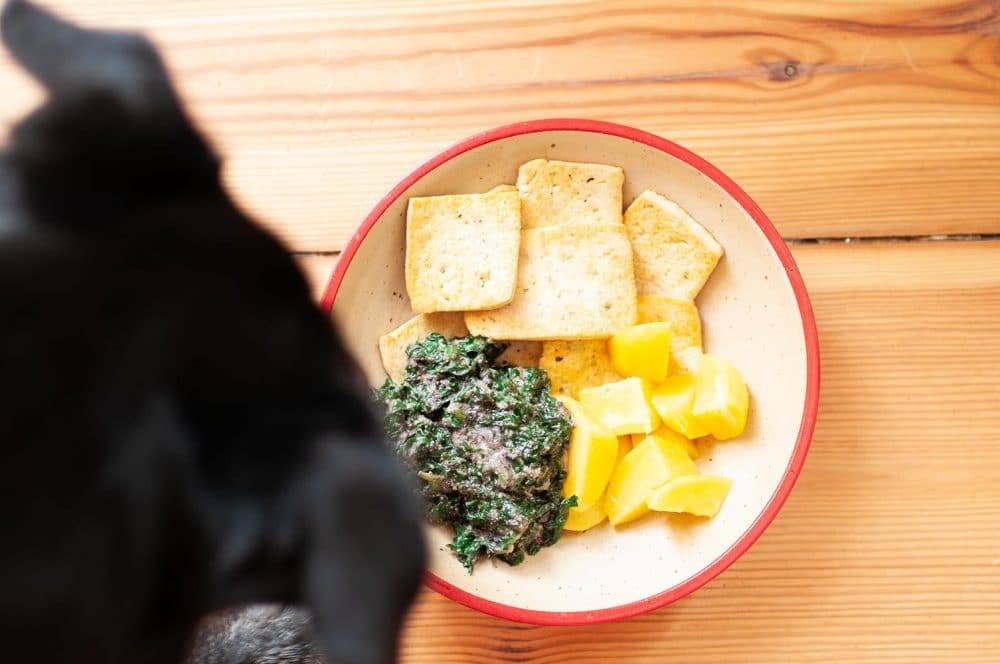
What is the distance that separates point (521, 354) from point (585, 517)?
248 millimetres

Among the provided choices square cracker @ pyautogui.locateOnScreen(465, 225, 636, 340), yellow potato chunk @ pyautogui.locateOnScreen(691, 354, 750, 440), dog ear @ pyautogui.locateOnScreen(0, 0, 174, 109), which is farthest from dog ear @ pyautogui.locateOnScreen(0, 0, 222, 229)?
yellow potato chunk @ pyautogui.locateOnScreen(691, 354, 750, 440)

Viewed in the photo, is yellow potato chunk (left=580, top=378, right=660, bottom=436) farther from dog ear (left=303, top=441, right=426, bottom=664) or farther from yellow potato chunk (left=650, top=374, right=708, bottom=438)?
dog ear (left=303, top=441, right=426, bottom=664)

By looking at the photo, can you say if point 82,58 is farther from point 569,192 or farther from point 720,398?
point 720,398

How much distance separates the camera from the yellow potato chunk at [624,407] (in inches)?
45.6

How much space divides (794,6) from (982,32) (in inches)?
11.4

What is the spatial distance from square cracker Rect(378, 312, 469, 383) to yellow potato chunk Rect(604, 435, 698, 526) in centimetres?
31

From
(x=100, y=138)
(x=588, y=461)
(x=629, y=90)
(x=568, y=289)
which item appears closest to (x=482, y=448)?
(x=588, y=461)

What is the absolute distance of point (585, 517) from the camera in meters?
1.18

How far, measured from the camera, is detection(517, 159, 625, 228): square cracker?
121 centimetres

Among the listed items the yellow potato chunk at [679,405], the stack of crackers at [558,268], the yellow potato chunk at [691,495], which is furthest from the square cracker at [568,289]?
the yellow potato chunk at [691,495]

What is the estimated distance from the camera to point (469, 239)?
1192 mm

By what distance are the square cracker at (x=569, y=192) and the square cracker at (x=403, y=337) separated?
18 cm

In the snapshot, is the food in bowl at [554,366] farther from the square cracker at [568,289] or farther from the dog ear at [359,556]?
the dog ear at [359,556]

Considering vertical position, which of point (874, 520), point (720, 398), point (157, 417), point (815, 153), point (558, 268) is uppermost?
point (157, 417)
